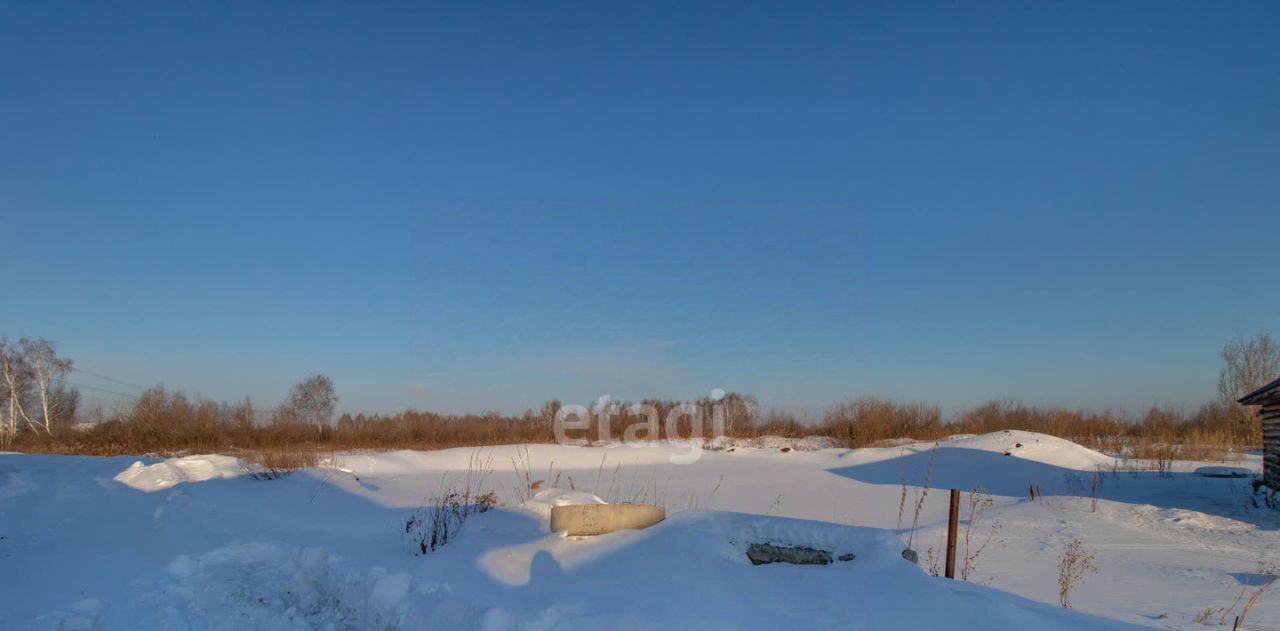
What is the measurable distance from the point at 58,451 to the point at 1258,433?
138ft

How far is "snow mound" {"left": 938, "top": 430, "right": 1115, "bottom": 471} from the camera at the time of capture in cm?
1831

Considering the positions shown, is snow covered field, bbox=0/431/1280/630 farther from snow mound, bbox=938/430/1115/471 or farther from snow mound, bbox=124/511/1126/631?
snow mound, bbox=938/430/1115/471

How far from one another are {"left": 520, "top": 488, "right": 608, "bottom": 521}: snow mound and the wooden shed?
1158cm

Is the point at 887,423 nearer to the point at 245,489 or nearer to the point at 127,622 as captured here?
the point at 245,489

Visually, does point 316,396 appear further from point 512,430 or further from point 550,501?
point 550,501

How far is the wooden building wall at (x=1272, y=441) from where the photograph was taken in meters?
12.2

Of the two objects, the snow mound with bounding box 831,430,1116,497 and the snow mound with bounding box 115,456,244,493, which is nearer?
the snow mound with bounding box 115,456,244,493

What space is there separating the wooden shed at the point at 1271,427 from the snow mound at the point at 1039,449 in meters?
5.20

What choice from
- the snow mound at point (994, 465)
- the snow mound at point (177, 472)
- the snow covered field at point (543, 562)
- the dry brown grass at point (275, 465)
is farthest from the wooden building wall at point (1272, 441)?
the snow mound at point (177, 472)

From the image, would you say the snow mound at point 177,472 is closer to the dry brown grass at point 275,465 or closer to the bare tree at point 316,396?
the dry brown grass at point 275,465

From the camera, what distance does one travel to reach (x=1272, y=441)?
41.1 ft

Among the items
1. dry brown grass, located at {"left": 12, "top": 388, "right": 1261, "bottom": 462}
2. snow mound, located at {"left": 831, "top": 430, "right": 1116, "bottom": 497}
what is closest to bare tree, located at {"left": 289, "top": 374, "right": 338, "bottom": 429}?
dry brown grass, located at {"left": 12, "top": 388, "right": 1261, "bottom": 462}

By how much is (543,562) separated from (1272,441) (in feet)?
44.6

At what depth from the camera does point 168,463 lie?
42.1ft
